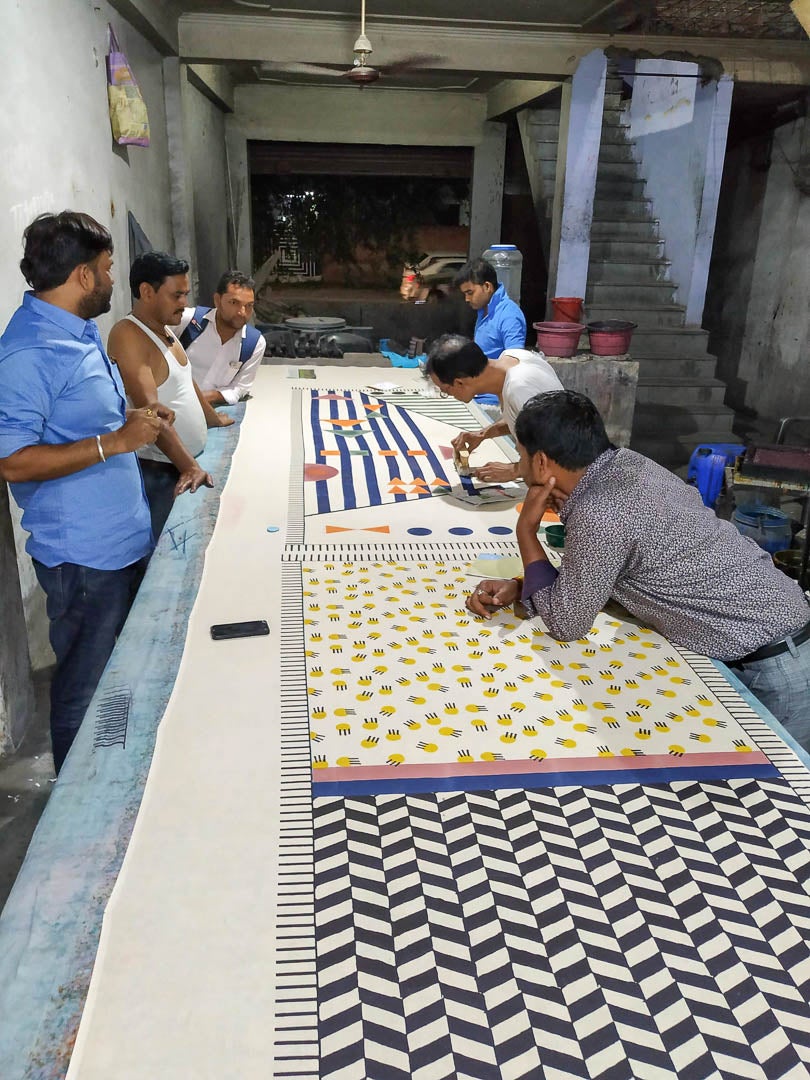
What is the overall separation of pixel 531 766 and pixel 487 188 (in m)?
9.54

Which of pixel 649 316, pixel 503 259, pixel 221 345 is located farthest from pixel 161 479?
pixel 649 316

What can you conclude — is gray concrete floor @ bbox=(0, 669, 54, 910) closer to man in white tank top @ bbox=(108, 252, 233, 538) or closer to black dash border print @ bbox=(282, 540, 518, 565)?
man in white tank top @ bbox=(108, 252, 233, 538)

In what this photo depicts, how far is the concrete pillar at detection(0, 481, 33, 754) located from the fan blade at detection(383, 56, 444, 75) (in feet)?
17.2

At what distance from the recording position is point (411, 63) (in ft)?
21.6

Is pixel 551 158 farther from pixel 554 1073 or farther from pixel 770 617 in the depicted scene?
pixel 554 1073

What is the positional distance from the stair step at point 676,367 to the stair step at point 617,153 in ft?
8.07

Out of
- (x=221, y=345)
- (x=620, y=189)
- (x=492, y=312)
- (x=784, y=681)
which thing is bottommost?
(x=784, y=681)

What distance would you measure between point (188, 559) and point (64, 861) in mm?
1167

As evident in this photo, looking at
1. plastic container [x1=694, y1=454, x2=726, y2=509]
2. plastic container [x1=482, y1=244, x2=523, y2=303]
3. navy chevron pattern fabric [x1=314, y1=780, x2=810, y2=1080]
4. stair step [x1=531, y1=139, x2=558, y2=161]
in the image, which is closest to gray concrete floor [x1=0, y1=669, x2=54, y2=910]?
navy chevron pattern fabric [x1=314, y1=780, x2=810, y2=1080]

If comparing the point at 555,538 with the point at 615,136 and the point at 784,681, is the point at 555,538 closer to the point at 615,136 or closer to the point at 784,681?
the point at 784,681

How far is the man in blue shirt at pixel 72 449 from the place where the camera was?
2.10 metres

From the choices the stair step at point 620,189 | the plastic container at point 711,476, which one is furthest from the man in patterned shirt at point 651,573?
the stair step at point 620,189

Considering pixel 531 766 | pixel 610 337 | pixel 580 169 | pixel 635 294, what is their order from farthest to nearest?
pixel 635 294, pixel 580 169, pixel 610 337, pixel 531 766

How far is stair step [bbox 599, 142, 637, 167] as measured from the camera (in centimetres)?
853
